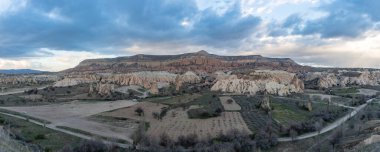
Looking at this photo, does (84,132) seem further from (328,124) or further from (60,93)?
(60,93)

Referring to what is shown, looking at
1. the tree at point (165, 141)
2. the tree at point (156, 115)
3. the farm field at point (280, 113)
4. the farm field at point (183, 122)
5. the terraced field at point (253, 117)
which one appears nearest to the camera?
the tree at point (165, 141)

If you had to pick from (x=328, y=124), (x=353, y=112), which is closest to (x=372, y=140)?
(x=328, y=124)

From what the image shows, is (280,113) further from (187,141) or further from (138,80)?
(138,80)

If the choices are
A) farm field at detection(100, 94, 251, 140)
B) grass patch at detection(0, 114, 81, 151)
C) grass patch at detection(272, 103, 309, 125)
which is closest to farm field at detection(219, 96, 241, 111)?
farm field at detection(100, 94, 251, 140)

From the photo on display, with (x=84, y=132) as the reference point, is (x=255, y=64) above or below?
above

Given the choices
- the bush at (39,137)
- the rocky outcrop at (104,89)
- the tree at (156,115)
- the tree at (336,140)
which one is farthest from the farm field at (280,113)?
the rocky outcrop at (104,89)

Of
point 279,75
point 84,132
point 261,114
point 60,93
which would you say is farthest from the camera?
point 279,75

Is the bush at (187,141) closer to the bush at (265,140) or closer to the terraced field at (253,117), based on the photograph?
the bush at (265,140)

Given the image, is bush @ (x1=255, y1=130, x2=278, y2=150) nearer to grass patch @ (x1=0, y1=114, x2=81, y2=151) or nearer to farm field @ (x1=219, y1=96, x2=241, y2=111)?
farm field @ (x1=219, y1=96, x2=241, y2=111)
